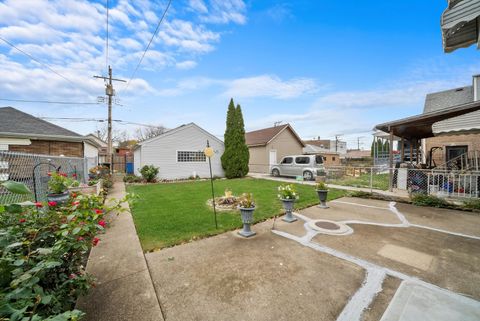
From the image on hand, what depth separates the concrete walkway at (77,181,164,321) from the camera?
2.10 metres

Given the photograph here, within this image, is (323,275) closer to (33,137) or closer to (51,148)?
(33,137)

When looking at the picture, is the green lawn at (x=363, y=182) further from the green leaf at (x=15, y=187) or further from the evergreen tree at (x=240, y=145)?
the green leaf at (x=15, y=187)

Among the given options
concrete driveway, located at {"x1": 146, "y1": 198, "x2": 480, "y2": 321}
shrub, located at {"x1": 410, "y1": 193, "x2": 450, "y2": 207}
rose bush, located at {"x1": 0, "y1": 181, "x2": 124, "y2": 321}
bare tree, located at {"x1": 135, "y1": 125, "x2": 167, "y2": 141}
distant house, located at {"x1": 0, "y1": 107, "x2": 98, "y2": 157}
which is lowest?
concrete driveway, located at {"x1": 146, "y1": 198, "x2": 480, "y2": 321}

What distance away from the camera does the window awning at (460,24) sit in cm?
202

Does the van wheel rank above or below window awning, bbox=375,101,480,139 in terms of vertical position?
below

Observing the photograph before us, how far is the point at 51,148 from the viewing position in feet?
36.5

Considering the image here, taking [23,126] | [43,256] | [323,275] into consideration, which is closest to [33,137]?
[23,126]

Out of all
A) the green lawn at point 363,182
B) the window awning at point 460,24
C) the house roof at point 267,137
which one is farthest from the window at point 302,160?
the window awning at point 460,24

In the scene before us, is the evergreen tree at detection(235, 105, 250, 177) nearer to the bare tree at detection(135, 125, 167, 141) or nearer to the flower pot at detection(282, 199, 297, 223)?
the flower pot at detection(282, 199, 297, 223)

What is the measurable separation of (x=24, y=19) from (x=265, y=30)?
304 inches

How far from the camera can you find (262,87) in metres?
13.2

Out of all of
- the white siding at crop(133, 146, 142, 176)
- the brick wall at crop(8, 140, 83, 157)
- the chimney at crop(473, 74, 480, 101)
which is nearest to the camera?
the brick wall at crop(8, 140, 83, 157)

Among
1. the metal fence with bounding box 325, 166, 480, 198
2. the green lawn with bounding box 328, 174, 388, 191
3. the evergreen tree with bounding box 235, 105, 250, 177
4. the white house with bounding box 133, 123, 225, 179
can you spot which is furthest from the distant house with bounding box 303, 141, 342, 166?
the metal fence with bounding box 325, 166, 480, 198

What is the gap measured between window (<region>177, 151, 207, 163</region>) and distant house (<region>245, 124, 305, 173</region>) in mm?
6320
